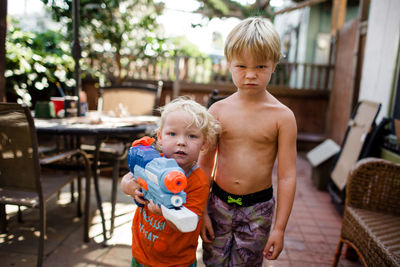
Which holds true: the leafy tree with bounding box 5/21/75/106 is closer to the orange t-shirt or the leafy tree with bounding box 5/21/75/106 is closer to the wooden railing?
the wooden railing

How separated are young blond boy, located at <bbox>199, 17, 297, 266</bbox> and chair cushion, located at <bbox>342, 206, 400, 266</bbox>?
649mm

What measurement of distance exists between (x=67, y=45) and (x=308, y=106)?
4.84 m

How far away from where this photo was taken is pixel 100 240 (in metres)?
2.29

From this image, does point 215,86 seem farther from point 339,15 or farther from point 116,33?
point 339,15

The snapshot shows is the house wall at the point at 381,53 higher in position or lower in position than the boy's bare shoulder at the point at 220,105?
higher

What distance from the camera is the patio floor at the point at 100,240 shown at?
6.70 feet

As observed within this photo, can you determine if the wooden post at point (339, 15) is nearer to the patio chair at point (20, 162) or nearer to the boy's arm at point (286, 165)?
the boy's arm at point (286, 165)

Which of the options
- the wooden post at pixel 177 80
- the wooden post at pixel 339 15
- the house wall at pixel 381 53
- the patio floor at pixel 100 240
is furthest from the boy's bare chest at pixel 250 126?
the wooden post at pixel 339 15

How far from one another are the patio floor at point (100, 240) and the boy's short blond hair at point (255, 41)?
1.53 m

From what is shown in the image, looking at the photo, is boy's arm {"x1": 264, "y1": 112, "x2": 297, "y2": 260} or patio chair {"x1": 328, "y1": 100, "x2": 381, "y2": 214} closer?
boy's arm {"x1": 264, "y1": 112, "x2": 297, "y2": 260}

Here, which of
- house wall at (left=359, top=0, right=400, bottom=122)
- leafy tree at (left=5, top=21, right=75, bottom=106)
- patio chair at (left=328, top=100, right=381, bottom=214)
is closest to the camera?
patio chair at (left=328, top=100, right=381, bottom=214)

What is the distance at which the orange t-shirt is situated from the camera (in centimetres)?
105

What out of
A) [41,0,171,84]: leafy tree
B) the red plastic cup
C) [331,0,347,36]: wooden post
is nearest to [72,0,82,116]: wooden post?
the red plastic cup

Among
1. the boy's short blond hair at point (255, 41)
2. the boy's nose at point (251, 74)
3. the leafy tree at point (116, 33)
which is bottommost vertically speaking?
the boy's nose at point (251, 74)
